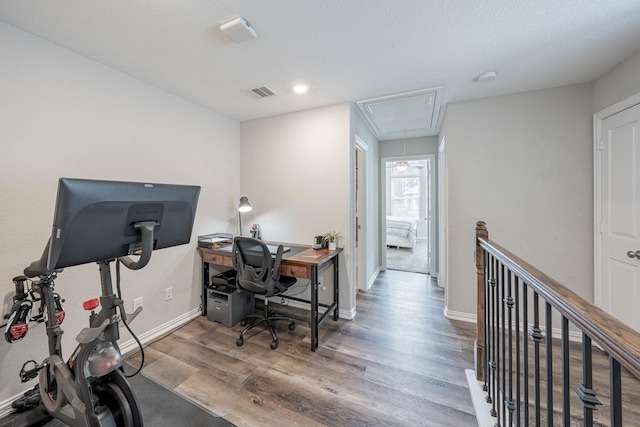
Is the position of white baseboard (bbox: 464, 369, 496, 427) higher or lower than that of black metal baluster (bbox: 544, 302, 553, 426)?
lower

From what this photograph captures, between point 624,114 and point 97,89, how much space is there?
4322mm

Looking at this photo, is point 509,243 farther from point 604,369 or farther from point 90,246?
point 90,246

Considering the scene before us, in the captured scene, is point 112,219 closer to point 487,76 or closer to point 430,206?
point 487,76

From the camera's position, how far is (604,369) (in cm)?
204

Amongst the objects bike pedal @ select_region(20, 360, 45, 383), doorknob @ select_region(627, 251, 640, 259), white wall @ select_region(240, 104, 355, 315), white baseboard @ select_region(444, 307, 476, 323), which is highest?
white wall @ select_region(240, 104, 355, 315)

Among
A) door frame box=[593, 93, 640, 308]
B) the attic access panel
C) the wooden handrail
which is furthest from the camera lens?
the attic access panel

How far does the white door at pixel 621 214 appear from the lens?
2004 mm

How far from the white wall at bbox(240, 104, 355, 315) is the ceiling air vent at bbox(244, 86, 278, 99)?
1.78 feet

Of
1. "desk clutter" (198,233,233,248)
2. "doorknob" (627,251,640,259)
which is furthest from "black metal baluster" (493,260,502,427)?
"desk clutter" (198,233,233,248)

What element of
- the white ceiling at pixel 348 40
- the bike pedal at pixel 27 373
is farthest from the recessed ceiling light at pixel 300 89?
the bike pedal at pixel 27 373

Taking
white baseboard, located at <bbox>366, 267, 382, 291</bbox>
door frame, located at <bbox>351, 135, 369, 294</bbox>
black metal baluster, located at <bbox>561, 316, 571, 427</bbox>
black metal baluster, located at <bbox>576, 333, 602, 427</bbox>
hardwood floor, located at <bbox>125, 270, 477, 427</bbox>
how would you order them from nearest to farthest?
black metal baluster, located at <bbox>576, 333, 602, 427</bbox> → black metal baluster, located at <bbox>561, 316, 571, 427</bbox> → hardwood floor, located at <bbox>125, 270, 477, 427</bbox> → door frame, located at <bbox>351, 135, 369, 294</bbox> → white baseboard, located at <bbox>366, 267, 382, 291</bbox>

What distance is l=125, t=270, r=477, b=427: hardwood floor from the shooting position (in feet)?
5.45

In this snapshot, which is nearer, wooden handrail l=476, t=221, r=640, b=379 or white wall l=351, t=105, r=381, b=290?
wooden handrail l=476, t=221, r=640, b=379

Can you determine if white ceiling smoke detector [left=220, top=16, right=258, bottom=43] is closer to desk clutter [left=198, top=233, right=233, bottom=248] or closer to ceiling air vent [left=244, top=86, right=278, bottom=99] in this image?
ceiling air vent [left=244, top=86, right=278, bottom=99]
